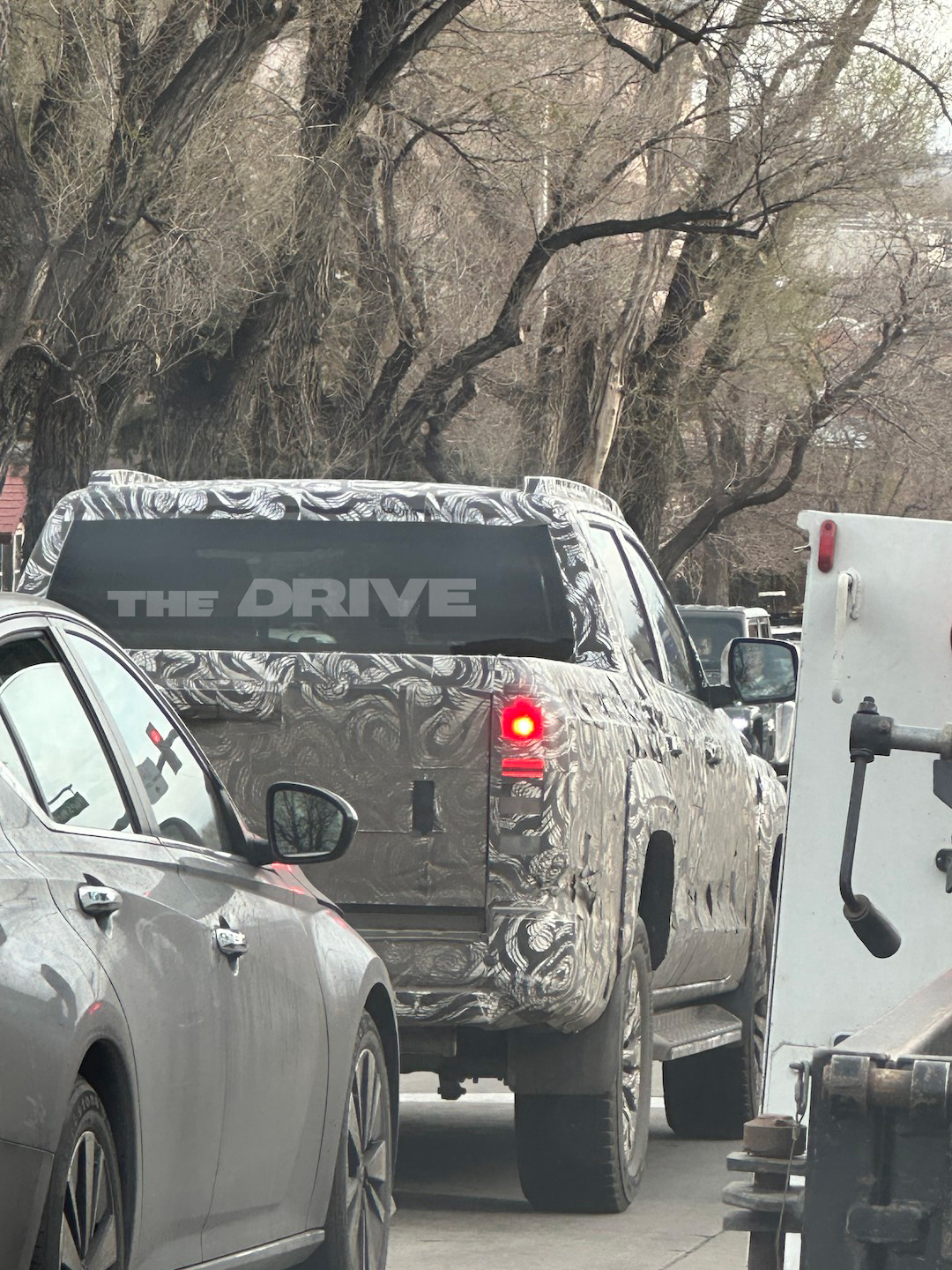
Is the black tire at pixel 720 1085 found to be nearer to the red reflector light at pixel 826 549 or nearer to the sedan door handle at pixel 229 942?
the red reflector light at pixel 826 549

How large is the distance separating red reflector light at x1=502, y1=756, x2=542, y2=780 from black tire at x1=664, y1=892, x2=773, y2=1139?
8.96ft

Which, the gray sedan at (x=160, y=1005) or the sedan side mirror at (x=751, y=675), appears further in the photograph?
the sedan side mirror at (x=751, y=675)

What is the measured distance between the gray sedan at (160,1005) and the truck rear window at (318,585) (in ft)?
5.75

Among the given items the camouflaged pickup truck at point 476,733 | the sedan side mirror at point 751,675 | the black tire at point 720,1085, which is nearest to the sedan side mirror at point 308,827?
the camouflaged pickup truck at point 476,733

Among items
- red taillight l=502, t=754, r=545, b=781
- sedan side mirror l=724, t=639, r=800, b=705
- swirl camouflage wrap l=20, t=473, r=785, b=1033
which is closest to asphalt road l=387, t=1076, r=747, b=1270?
swirl camouflage wrap l=20, t=473, r=785, b=1033

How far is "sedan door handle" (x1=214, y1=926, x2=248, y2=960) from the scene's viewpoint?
4473 mm

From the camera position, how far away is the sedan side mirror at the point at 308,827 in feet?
16.5

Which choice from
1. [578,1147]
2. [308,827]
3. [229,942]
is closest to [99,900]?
[229,942]

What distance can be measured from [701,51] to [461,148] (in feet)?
8.57

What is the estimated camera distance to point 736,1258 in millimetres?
6648

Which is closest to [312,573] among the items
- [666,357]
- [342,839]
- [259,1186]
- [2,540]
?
[342,839]

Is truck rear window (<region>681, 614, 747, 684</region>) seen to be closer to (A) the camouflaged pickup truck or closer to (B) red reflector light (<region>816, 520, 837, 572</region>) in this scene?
(A) the camouflaged pickup truck

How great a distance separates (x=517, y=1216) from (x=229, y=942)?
3.06 m

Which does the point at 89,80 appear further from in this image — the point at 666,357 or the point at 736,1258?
the point at 666,357
